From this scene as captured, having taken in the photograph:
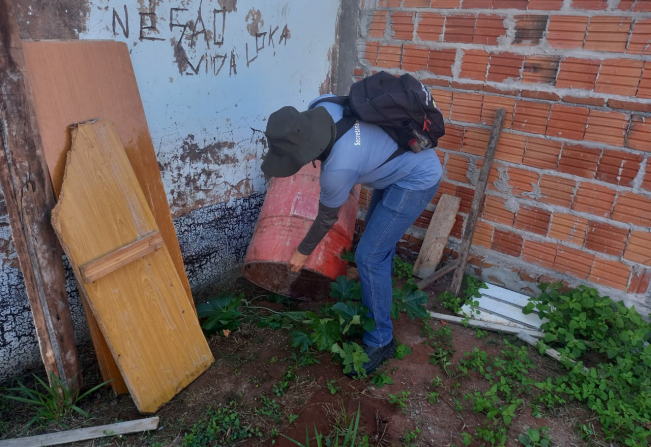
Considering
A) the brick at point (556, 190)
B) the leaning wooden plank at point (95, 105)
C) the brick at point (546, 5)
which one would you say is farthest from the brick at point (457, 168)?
the leaning wooden plank at point (95, 105)

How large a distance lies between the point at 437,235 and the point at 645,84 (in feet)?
5.90

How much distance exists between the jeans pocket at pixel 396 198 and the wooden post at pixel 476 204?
45.5 inches

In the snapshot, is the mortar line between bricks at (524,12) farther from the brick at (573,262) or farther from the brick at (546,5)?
the brick at (573,262)

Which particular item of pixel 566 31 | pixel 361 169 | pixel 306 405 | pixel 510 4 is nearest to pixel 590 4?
pixel 566 31

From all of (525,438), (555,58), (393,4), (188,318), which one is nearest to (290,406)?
(188,318)

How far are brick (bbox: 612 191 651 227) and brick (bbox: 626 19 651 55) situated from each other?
0.94m

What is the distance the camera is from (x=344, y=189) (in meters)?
2.42

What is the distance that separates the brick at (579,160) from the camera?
3.21 m

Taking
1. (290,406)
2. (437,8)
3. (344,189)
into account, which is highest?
(437,8)

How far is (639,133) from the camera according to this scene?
301 centimetres

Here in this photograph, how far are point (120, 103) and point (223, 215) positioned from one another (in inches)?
54.0

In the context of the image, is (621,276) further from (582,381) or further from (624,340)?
(582,381)

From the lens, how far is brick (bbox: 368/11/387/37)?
3946 mm

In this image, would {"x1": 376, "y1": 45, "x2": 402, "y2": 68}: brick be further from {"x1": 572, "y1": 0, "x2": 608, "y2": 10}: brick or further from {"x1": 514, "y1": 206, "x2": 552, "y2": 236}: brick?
{"x1": 514, "y1": 206, "x2": 552, "y2": 236}: brick
